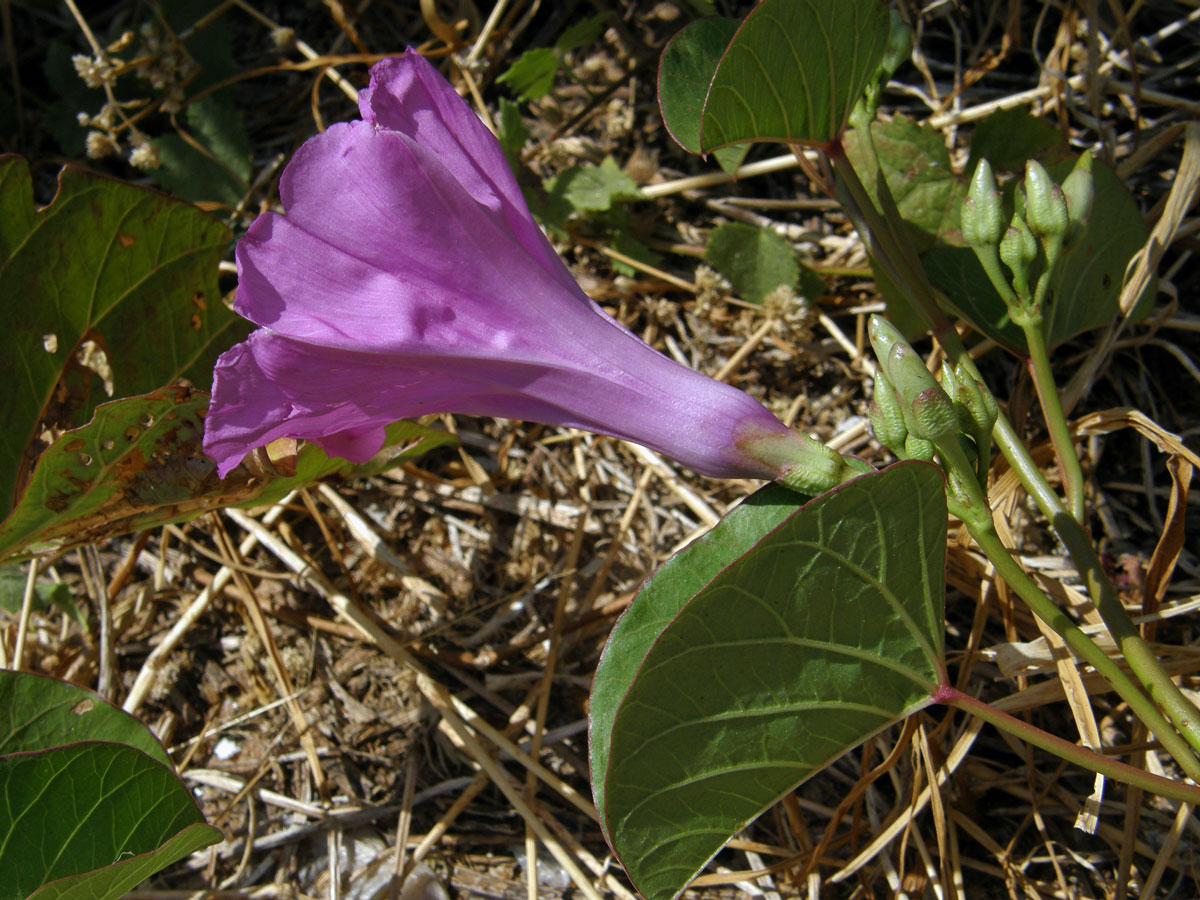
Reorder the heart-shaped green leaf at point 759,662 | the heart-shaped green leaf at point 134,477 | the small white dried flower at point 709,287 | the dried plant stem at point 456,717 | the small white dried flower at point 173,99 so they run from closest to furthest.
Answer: the heart-shaped green leaf at point 759,662, the heart-shaped green leaf at point 134,477, the dried plant stem at point 456,717, the small white dried flower at point 709,287, the small white dried flower at point 173,99

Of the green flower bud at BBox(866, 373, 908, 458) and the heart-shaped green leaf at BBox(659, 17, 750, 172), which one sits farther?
the heart-shaped green leaf at BBox(659, 17, 750, 172)

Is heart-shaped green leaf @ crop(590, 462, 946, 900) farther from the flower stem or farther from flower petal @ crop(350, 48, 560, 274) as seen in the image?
flower petal @ crop(350, 48, 560, 274)

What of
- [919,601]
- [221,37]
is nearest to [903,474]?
[919,601]

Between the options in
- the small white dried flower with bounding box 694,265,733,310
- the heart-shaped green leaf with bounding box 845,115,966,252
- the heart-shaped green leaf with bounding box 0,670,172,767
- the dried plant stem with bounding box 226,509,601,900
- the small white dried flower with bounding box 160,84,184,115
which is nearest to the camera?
the heart-shaped green leaf with bounding box 0,670,172,767

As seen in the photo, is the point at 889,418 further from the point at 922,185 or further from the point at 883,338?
the point at 922,185

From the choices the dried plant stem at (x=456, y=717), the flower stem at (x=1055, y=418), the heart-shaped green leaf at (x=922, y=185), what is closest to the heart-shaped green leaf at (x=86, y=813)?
the dried plant stem at (x=456, y=717)

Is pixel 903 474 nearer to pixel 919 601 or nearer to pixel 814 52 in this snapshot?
pixel 919 601

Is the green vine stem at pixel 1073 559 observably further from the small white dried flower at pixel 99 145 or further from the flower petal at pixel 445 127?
the small white dried flower at pixel 99 145

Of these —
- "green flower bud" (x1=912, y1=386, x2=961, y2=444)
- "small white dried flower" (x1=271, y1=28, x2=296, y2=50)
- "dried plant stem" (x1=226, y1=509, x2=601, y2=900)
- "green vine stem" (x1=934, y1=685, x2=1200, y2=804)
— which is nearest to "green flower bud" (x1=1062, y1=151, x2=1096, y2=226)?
"green flower bud" (x1=912, y1=386, x2=961, y2=444)
